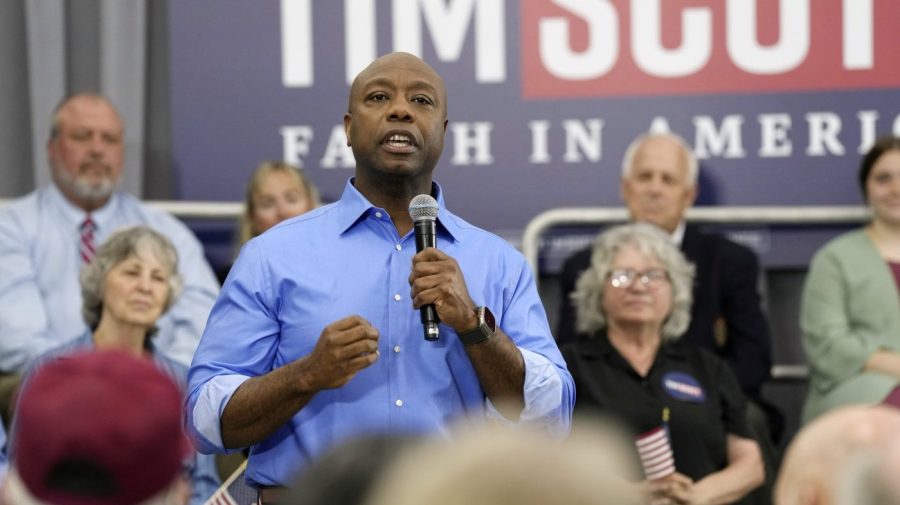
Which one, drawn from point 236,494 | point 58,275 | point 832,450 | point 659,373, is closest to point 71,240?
point 58,275

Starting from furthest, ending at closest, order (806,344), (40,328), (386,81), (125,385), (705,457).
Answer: (806,344), (40,328), (705,457), (386,81), (125,385)

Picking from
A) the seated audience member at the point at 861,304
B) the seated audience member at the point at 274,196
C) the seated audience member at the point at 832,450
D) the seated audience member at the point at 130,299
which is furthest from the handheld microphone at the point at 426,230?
the seated audience member at the point at 861,304

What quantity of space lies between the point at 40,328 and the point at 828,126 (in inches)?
117

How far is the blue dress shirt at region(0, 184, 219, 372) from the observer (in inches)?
191

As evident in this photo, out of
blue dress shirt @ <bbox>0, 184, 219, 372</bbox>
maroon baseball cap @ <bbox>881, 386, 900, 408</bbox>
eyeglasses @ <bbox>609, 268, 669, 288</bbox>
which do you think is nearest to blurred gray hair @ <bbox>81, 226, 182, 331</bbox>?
blue dress shirt @ <bbox>0, 184, 219, 372</bbox>

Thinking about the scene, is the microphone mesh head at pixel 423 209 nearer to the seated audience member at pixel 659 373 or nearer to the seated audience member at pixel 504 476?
the seated audience member at pixel 504 476

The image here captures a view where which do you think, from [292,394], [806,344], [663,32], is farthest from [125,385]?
[663,32]

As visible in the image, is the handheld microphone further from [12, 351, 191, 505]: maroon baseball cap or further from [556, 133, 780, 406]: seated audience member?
[556, 133, 780, 406]: seated audience member

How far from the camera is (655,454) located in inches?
170

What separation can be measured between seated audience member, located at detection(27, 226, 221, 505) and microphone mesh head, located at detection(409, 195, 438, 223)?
6.58 ft

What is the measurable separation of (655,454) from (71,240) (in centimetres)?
227

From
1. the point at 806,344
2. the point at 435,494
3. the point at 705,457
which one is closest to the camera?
the point at 435,494

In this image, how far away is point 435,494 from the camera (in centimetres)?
110

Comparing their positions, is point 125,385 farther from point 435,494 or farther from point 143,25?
point 143,25
